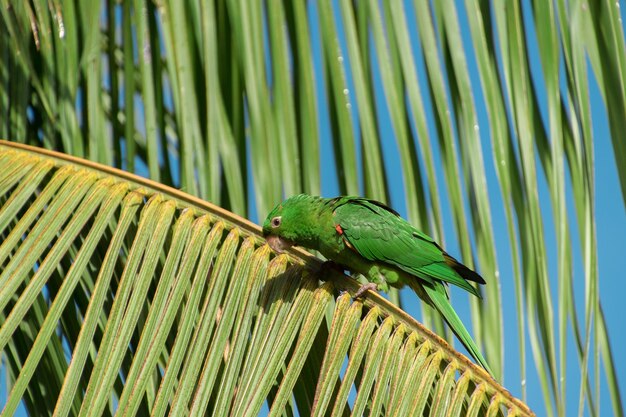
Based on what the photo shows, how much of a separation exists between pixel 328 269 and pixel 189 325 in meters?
0.71

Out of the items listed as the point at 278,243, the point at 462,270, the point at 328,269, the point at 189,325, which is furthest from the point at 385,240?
the point at 189,325

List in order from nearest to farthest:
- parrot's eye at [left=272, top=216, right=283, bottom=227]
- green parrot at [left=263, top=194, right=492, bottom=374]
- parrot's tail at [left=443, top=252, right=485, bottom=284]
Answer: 1. parrot's tail at [left=443, top=252, right=485, bottom=284]
2. parrot's eye at [left=272, top=216, right=283, bottom=227]
3. green parrot at [left=263, top=194, right=492, bottom=374]

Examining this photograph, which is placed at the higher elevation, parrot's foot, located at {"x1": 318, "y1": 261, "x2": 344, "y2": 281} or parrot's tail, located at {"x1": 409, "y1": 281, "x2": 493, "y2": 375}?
parrot's tail, located at {"x1": 409, "y1": 281, "x2": 493, "y2": 375}

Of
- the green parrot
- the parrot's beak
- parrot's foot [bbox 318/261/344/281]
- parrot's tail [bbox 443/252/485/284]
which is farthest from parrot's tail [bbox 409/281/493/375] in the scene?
the parrot's beak

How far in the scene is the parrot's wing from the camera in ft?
11.1

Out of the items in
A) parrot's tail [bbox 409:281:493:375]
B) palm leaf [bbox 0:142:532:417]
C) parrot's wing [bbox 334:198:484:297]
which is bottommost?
palm leaf [bbox 0:142:532:417]

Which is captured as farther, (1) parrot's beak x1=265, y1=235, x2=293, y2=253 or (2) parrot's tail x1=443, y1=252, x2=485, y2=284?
(2) parrot's tail x1=443, y1=252, x2=485, y2=284

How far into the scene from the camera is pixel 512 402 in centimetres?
226

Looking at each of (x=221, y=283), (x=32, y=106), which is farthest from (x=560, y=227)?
(x=32, y=106)

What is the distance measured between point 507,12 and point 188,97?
122 cm

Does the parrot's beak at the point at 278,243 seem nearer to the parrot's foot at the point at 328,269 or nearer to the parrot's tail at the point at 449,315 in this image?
the parrot's foot at the point at 328,269

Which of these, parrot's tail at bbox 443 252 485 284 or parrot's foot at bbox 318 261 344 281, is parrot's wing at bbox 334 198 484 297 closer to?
parrot's tail at bbox 443 252 485 284

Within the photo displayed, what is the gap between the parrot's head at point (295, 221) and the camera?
318cm

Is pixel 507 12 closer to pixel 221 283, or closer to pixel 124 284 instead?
pixel 221 283
